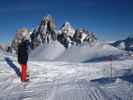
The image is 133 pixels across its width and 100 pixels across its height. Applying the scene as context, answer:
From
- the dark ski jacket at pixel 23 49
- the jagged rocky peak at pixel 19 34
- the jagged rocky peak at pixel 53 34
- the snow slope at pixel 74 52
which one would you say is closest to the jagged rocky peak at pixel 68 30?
the jagged rocky peak at pixel 53 34

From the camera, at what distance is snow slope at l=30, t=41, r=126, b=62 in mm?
→ 36078

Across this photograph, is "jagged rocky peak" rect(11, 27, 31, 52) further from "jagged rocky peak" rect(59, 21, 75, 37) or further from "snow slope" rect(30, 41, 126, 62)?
"snow slope" rect(30, 41, 126, 62)

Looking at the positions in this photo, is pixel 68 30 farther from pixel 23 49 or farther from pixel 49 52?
pixel 23 49

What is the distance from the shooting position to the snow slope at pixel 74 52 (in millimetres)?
36078

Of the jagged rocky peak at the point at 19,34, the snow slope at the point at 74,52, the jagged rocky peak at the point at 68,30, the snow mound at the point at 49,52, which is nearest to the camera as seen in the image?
the snow slope at the point at 74,52

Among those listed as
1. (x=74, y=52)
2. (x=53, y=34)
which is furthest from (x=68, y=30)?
(x=74, y=52)

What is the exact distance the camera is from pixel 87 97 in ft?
28.5

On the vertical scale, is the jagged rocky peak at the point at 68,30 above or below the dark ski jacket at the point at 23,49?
above

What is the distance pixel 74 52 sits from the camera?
37219 millimetres

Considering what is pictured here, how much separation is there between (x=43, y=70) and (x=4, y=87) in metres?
5.75

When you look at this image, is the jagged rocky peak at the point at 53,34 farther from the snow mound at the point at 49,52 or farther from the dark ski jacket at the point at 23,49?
the dark ski jacket at the point at 23,49

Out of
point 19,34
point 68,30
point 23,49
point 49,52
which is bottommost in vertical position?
point 49,52

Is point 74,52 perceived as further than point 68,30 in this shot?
No

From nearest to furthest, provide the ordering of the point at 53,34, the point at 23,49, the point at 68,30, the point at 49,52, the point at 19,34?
the point at 23,49
the point at 49,52
the point at 53,34
the point at 68,30
the point at 19,34
